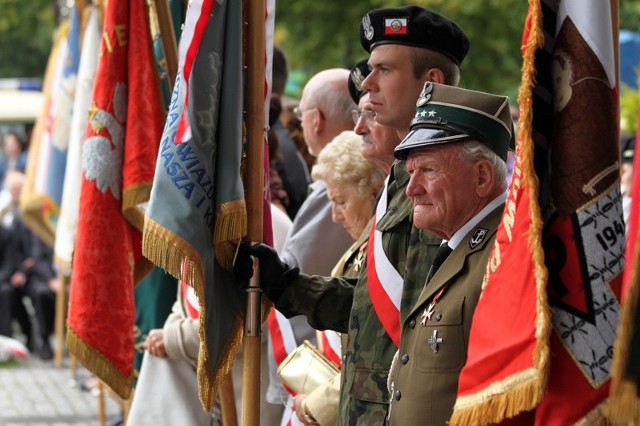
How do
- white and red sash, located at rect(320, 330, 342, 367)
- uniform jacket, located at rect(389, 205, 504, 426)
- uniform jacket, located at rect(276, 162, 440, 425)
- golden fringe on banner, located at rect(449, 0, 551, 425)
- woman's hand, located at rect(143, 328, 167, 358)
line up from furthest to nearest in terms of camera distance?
woman's hand, located at rect(143, 328, 167, 358) < white and red sash, located at rect(320, 330, 342, 367) < uniform jacket, located at rect(276, 162, 440, 425) < uniform jacket, located at rect(389, 205, 504, 426) < golden fringe on banner, located at rect(449, 0, 551, 425)

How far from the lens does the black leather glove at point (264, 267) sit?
13.7 ft

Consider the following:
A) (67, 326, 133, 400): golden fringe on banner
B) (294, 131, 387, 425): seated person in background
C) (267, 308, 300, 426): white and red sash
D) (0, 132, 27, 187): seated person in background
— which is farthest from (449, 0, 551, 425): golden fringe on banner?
(0, 132, 27, 187): seated person in background

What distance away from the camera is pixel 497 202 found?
11.7ft

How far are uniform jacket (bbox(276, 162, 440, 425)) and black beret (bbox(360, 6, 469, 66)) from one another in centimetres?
44

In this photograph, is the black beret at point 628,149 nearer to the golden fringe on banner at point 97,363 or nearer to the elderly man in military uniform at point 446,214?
the golden fringe on banner at point 97,363

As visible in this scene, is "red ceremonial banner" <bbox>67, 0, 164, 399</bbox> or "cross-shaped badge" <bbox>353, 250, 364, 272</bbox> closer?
"cross-shaped badge" <bbox>353, 250, 364, 272</bbox>

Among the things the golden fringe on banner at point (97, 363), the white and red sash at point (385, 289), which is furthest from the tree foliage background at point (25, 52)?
the white and red sash at point (385, 289)

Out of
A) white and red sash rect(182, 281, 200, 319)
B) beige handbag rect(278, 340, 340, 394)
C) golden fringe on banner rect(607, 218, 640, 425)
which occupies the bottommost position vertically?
beige handbag rect(278, 340, 340, 394)

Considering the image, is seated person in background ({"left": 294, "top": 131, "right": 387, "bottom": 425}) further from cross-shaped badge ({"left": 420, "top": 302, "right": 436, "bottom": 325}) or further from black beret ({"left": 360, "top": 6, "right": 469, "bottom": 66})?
cross-shaped badge ({"left": 420, "top": 302, "right": 436, "bottom": 325})

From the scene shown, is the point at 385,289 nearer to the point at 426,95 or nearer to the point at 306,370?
the point at 426,95

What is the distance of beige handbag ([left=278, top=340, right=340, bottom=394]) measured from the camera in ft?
15.5

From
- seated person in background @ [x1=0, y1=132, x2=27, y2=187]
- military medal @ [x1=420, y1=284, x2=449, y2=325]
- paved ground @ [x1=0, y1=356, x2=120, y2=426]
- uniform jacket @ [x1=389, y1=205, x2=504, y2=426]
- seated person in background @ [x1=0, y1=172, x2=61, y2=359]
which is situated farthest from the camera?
→ seated person in background @ [x1=0, y1=132, x2=27, y2=187]

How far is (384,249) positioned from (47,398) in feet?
24.8

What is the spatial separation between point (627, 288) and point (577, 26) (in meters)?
0.84
